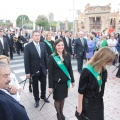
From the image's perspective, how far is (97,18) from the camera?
44.9 metres

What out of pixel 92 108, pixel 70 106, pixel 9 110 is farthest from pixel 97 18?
pixel 9 110

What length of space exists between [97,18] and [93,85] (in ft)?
145

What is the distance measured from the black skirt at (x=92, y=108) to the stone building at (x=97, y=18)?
35.9 metres

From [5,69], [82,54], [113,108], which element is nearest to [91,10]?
[82,54]

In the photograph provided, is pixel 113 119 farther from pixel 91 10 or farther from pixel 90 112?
pixel 91 10

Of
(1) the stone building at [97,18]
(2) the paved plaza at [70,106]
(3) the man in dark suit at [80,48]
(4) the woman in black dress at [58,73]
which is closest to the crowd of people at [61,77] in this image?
(4) the woman in black dress at [58,73]

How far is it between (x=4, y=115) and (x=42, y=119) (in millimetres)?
2982

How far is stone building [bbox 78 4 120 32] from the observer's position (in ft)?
128

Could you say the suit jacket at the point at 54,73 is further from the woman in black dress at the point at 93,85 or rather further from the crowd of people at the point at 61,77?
the woman in black dress at the point at 93,85

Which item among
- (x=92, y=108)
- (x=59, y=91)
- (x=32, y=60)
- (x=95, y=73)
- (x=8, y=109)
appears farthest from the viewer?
(x=32, y=60)

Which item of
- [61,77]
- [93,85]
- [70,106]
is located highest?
[93,85]

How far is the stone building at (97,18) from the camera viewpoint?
38919mm

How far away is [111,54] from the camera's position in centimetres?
264

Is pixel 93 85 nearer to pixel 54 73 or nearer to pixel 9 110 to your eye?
pixel 54 73
